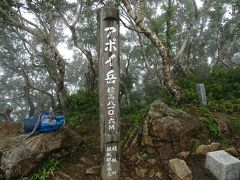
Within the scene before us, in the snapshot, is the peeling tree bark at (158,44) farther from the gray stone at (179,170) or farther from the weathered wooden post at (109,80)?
the gray stone at (179,170)

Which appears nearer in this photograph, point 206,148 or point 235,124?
point 206,148

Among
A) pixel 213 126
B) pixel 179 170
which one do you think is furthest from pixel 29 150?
pixel 213 126

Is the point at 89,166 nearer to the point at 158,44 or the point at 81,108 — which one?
the point at 158,44

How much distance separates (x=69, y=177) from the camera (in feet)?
16.4

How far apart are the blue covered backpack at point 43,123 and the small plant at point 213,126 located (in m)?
3.72

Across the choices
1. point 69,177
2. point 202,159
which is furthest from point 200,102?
point 69,177

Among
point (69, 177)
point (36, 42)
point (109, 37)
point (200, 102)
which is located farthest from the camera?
point (36, 42)

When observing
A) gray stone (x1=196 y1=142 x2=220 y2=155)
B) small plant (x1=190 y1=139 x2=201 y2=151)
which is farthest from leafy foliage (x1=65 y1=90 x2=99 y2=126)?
gray stone (x1=196 y1=142 x2=220 y2=155)

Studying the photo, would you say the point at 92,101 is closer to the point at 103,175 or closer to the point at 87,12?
the point at 103,175

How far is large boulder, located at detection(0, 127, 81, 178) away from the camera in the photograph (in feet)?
16.1

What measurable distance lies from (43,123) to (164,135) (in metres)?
2.82

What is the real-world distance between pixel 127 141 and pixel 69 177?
1.72 m

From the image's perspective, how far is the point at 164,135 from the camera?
5.46m

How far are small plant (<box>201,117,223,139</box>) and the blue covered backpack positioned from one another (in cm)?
372
